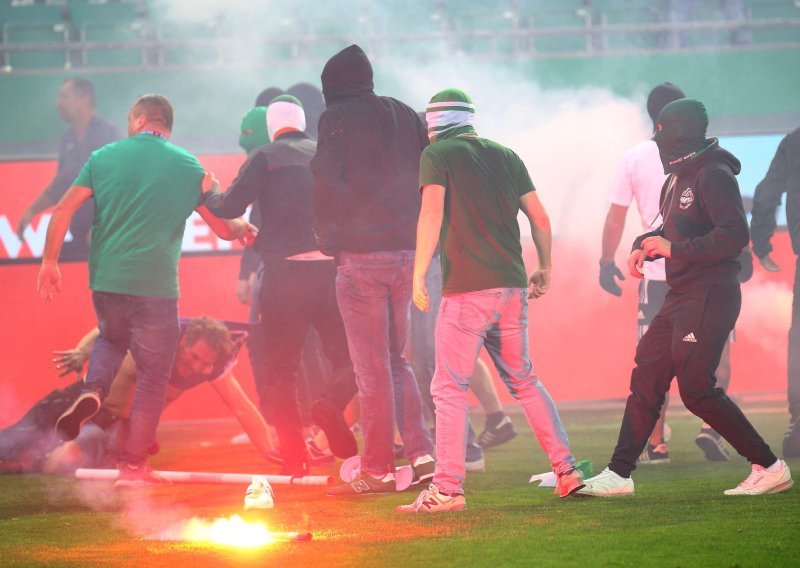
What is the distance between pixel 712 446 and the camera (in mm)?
6207

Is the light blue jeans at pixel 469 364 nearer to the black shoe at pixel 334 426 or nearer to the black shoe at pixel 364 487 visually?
the black shoe at pixel 364 487

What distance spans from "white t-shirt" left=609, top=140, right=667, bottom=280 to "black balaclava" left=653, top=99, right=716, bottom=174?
1.58m

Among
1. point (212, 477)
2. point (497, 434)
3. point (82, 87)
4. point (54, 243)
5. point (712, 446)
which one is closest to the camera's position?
point (54, 243)

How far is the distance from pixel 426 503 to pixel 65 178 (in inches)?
252

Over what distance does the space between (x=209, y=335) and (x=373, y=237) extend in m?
1.66

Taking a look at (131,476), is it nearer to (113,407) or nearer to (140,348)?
(140,348)

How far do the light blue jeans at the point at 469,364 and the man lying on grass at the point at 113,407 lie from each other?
2.00 meters

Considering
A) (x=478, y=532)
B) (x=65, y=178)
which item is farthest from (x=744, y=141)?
(x=478, y=532)

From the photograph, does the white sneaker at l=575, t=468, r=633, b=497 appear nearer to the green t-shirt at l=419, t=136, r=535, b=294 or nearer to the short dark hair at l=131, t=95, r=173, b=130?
the green t-shirt at l=419, t=136, r=535, b=294

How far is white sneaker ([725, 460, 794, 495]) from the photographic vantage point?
4.59 meters

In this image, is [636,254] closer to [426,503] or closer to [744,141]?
[426,503]

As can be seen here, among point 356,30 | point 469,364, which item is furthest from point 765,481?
point 356,30

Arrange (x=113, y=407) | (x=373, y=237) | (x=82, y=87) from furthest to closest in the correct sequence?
1. (x=82, y=87)
2. (x=113, y=407)
3. (x=373, y=237)

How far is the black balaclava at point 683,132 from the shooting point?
4.68m
